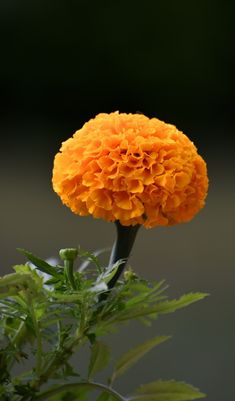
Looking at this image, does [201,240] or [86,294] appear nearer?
[86,294]

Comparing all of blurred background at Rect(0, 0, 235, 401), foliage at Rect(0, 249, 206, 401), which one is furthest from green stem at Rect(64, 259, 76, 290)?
blurred background at Rect(0, 0, 235, 401)

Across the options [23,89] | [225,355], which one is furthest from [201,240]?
[23,89]

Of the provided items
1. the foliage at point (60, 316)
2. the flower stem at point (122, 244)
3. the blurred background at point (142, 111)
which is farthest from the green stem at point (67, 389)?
the blurred background at point (142, 111)

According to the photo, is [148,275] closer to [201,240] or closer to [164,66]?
[201,240]

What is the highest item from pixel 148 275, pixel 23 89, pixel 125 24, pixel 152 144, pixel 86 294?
pixel 125 24

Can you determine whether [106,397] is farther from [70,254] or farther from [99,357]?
[70,254]

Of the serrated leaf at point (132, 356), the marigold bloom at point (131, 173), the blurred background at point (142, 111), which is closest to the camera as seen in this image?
the marigold bloom at point (131, 173)

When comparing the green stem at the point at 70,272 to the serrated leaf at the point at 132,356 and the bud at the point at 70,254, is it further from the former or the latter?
the serrated leaf at the point at 132,356
